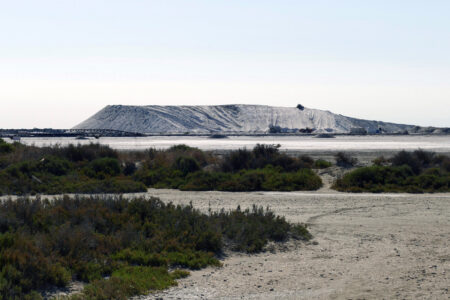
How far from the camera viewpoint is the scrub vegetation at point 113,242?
7957mm

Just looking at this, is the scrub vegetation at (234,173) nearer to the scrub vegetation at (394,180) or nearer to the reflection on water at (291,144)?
the scrub vegetation at (394,180)

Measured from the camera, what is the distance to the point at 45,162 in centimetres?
2433

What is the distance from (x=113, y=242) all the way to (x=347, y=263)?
377 cm

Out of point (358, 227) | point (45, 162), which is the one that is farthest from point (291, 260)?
point (45, 162)

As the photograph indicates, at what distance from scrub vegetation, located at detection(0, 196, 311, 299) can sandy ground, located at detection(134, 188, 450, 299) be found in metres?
0.41

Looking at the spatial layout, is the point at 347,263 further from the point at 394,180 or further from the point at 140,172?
the point at 140,172

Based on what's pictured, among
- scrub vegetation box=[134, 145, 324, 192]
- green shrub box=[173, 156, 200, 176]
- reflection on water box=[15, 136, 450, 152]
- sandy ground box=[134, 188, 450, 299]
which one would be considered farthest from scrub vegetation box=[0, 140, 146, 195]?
reflection on water box=[15, 136, 450, 152]

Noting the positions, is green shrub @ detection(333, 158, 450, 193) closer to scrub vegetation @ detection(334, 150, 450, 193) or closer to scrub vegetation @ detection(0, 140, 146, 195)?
scrub vegetation @ detection(334, 150, 450, 193)

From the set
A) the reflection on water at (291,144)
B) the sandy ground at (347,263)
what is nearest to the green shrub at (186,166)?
the sandy ground at (347,263)

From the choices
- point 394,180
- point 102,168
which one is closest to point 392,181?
point 394,180

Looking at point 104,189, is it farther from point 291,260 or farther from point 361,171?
point 291,260

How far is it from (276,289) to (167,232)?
3095mm

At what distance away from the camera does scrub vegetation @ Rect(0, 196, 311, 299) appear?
7.96 meters

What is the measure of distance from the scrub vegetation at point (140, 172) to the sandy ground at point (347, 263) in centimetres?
674
